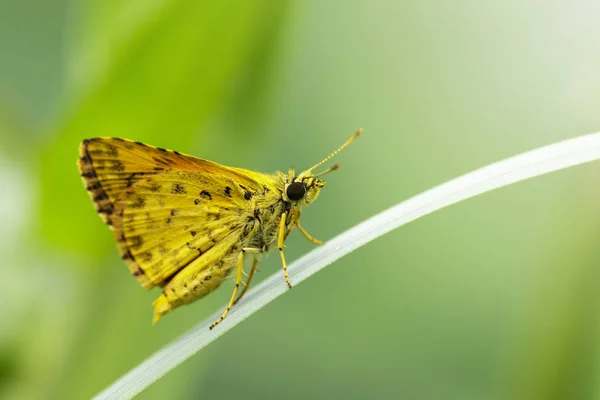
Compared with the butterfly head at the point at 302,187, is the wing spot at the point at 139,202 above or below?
above

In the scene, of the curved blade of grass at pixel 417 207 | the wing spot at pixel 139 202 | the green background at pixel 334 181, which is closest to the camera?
the curved blade of grass at pixel 417 207

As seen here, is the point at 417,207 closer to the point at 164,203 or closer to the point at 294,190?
the point at 294,190

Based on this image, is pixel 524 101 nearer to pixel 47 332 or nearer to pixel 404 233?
pixel 404 233

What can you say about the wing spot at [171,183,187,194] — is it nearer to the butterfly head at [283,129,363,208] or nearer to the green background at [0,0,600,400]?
the green background at [0,0,600,400]

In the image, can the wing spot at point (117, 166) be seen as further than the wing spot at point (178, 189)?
No

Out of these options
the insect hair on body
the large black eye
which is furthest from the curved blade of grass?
the large black eye

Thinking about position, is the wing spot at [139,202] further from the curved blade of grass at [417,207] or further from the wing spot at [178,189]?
the curved blade of grass at [417,207]

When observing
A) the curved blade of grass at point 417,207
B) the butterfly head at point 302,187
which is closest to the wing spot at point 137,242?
the butterfly head at point 302,187

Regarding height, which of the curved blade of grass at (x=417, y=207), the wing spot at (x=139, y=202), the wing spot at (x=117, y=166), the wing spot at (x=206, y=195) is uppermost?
the wing spot at (x=117, y=166)
